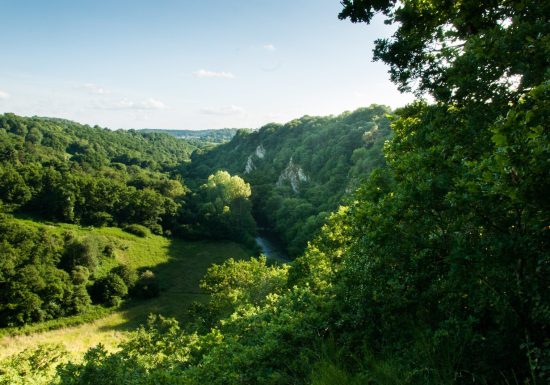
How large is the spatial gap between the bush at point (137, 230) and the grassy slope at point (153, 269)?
5.08 feet

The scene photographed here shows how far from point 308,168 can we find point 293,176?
533 cm

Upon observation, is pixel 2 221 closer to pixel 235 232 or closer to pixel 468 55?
pixel 235 232

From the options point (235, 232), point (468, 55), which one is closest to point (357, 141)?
point (235, 232)

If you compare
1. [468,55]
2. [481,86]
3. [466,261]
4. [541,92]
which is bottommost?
[466,261]

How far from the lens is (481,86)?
326 inches

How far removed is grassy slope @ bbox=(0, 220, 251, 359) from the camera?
129 ft

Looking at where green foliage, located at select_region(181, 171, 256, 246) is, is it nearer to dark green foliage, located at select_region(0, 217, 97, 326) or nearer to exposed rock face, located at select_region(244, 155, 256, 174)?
dark green foliage, located at select_region(0, 217, 97, 326)

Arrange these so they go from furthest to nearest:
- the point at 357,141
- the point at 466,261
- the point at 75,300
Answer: the point at 357,141 < the point at 75,300 < the point at 466,261

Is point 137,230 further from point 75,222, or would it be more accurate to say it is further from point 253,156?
point 253,156

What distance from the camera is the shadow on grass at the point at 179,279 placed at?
1855 inches

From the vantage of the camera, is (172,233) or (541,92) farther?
(172,233)

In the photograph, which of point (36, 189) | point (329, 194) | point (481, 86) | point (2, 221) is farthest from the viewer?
point (329, 194)

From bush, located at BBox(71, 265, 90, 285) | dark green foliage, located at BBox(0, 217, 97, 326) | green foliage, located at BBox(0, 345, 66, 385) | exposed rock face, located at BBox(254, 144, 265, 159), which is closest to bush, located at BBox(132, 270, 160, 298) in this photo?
bush, located at BBox(71, 265, 90, 285)

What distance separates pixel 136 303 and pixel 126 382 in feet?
148
